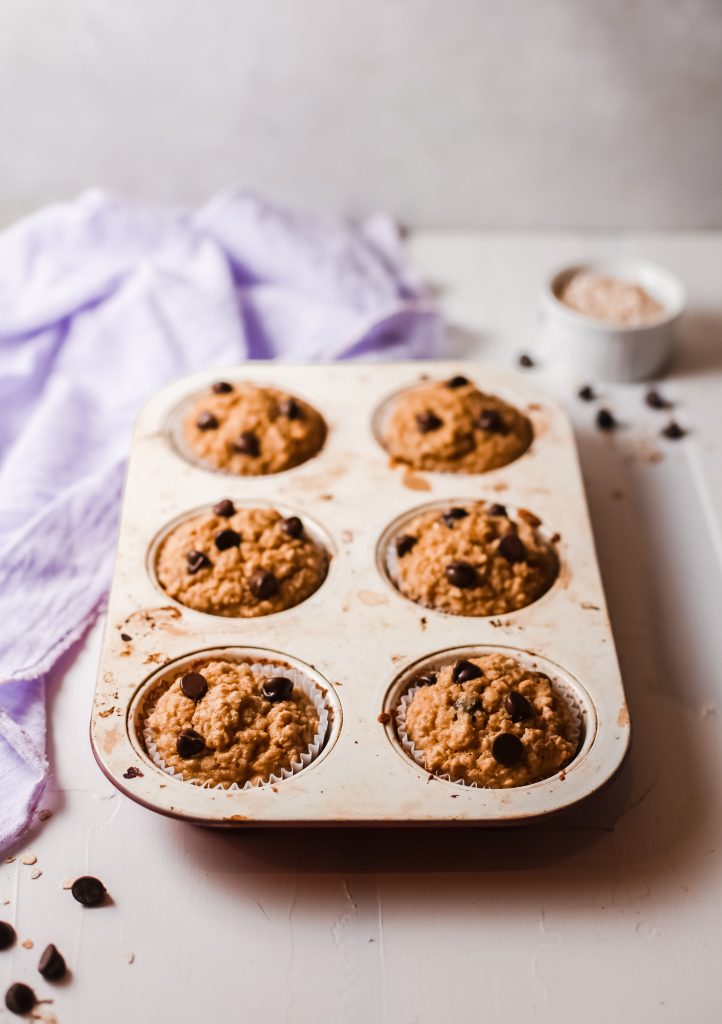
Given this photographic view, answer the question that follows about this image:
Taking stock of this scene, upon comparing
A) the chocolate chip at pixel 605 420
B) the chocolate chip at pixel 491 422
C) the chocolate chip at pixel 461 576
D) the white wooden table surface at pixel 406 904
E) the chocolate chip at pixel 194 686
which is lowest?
the white wooden table surface at pixel 406 904

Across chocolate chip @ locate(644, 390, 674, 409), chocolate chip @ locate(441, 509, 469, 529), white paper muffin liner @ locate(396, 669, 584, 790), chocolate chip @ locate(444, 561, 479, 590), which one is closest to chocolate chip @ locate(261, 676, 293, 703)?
white paper muffin liner @ locate(396, 669, 584, 790)

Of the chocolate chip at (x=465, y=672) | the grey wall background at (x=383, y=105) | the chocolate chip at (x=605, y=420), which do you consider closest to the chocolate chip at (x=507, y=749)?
the chocolate chip at (x=465, y=672)

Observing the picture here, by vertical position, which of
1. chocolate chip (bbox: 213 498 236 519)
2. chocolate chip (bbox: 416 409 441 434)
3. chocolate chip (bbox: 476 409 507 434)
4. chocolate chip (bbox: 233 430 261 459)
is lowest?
chocolate chip (bbox: 476 409 507 434)

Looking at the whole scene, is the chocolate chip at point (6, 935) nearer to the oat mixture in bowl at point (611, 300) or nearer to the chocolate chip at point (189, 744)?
the chocolate chip at point (189, 744)

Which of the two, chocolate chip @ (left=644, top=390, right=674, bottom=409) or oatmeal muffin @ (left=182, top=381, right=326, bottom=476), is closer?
oatmeal muffin @ (left=182, top=381, right=326, bottom=476)

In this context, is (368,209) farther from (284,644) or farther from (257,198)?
(284,644)

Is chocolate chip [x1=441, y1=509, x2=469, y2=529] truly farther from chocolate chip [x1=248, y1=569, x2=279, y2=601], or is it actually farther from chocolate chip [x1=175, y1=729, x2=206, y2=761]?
chocolate chip [x1=175, y1=729, x2=206, y2=761]

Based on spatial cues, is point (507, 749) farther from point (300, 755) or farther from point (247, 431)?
point (247, 431)
